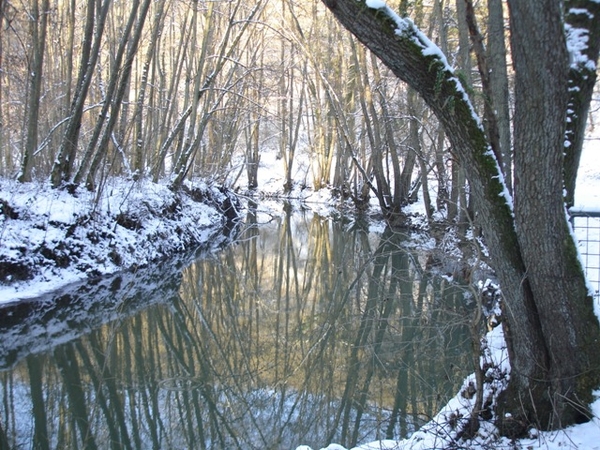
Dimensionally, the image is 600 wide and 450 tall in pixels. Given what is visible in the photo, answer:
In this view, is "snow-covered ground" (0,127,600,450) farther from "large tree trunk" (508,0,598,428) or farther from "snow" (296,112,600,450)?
"large tree trunk" (508,0,598,428)

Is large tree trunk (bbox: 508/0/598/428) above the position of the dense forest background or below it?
below

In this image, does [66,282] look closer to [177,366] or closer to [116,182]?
[177,366]

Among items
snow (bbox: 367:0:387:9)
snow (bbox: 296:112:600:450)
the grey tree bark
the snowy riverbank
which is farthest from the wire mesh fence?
the grey tree bark

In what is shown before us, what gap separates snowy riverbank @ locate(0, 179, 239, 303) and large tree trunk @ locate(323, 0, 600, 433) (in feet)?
23.5

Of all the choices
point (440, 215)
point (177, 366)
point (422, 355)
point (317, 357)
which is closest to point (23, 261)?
point (177, 366)

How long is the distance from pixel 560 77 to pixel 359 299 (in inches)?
250

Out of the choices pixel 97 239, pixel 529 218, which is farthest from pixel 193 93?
pixel 529 218

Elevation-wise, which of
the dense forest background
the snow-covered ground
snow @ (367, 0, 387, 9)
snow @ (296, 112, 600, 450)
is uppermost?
the dense forest background

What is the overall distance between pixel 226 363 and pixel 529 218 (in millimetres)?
4252

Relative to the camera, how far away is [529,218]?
3.15m

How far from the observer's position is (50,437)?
437 centimetres

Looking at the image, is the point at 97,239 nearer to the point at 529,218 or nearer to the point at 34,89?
the point at 34,89

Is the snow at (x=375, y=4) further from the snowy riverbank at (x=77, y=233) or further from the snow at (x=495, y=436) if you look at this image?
the snowy riverbank at (x=77, y=233)

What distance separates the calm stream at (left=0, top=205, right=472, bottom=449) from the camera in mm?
4605
